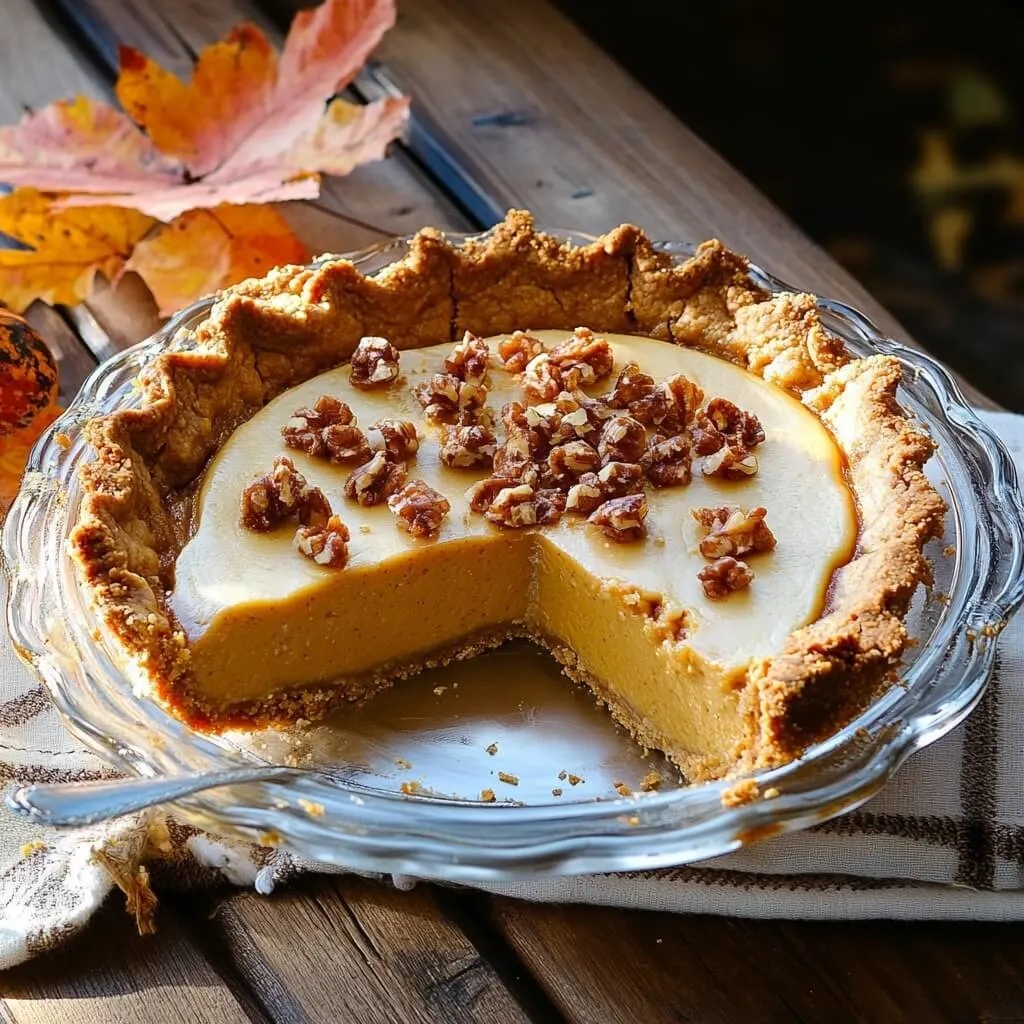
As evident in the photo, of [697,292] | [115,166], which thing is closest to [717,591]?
[697,292]

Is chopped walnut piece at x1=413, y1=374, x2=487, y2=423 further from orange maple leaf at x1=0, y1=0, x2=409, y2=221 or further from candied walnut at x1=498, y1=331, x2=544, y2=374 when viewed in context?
orange maple leaf at x1=0, y1=0, x2=409, y2=221

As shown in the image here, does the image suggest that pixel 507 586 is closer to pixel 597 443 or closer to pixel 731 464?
pixel 597 443

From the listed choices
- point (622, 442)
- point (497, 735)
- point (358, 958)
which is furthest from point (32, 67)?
point (358, 958)

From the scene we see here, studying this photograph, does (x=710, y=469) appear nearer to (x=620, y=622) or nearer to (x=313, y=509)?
(x=620, y=622)

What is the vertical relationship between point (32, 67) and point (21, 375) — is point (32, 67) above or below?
above

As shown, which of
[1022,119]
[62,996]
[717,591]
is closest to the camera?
[62,996]
